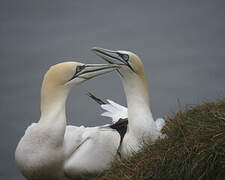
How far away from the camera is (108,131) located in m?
8.12

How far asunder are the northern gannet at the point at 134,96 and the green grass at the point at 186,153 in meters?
0.90

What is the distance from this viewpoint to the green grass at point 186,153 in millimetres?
5660

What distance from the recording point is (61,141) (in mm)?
7531

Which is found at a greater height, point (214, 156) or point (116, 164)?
point (214, 156)

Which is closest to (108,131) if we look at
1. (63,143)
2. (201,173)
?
(63,143)

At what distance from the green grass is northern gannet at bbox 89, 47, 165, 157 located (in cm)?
90

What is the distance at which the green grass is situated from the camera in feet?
18.6

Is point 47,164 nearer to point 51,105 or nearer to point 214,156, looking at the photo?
point 51,105

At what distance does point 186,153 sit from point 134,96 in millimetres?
2506

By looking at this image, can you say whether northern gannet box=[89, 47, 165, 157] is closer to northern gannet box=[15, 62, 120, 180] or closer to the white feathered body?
northern gannet box=[15, 62, 120, 180]

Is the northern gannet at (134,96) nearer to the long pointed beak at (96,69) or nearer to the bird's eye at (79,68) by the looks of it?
the long pointed beak at (96,69)

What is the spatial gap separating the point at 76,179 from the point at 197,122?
8.15ft

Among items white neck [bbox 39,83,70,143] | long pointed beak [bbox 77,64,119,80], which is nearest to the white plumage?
long pointed beak [bbox 77,64,119,80]

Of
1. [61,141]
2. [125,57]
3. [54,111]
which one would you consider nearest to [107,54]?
[125,57]
